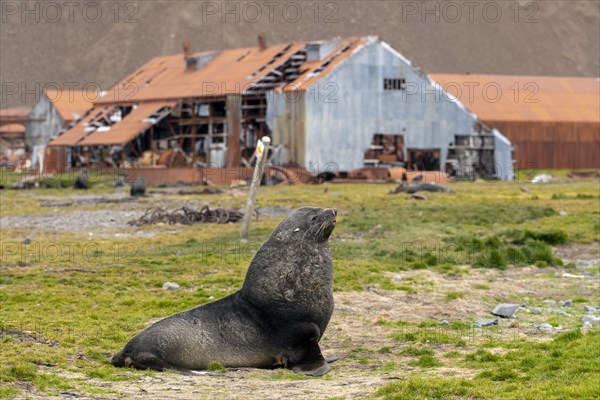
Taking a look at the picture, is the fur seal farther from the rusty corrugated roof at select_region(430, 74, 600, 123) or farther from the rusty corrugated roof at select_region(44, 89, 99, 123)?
the rusty corrugated roof at select_region(44, 89, 99, 123)

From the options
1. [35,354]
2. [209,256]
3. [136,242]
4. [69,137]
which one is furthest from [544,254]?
[69,137]

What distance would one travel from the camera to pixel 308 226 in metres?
13.9

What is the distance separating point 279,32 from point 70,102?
2990 inches

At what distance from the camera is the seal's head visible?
A: 1367 cm

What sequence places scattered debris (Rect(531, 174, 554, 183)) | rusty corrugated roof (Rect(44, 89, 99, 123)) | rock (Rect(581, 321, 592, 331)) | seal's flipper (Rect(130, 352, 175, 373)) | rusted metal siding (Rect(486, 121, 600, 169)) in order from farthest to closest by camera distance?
rusty corrugated roof (Rect(44, 89, 99, 123)), rusted metal siding (Rect(486, 121, 600, 169)), scattered debris (Rect(531, 174, 554, 183)), rock (Rect(581, 321, 592, 331)), seal's flipper (Rect(130, 352, 175, 373))

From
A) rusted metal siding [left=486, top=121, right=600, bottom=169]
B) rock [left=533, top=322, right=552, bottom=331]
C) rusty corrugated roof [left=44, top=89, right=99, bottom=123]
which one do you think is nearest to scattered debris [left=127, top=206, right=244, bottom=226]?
rock [left=533, top=322, right=552, bottom=331]

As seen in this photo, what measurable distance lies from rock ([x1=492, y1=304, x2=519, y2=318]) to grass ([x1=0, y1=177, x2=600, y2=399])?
0.72 m

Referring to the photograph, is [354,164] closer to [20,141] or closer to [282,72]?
[282,72]

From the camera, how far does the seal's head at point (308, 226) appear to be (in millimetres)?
13672

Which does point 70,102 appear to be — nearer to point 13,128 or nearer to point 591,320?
point 13,128

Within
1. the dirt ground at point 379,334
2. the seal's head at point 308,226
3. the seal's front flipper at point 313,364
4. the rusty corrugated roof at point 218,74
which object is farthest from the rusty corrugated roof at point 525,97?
the seal's front flipper at point 313,364

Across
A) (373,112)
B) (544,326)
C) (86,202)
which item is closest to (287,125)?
(373,112)

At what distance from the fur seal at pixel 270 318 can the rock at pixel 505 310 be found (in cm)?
376

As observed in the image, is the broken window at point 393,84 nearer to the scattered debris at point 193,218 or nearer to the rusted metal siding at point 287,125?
the rusted metal siding at point 287,125
